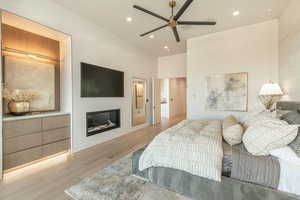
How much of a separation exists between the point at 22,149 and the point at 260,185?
3458mm

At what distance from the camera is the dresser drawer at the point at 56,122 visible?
2.62 metres

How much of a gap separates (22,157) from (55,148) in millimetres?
520

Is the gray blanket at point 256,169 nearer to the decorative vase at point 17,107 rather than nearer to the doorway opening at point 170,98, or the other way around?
the decorative vase at point 17,107

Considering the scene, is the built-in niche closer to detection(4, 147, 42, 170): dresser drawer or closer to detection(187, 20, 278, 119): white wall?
detection(4, 147, 42, 170): dresser drawer

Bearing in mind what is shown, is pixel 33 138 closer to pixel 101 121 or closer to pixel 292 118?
pixel 101 121

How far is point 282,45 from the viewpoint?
308 centimetres

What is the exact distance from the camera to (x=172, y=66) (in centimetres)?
602

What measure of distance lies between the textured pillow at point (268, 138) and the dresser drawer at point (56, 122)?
3274 mm

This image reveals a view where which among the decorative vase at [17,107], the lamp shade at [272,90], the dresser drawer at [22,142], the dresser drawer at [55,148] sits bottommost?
the dresser drawer at [55,148]

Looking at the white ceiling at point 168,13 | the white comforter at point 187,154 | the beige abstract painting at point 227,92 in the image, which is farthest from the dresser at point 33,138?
the beige abstract painting at point 227,92

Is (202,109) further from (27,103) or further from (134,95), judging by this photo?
(27,103)

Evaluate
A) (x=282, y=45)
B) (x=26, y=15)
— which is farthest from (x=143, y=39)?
(x=282, y=45)

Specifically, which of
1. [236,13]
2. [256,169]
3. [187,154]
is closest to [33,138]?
[187,154]

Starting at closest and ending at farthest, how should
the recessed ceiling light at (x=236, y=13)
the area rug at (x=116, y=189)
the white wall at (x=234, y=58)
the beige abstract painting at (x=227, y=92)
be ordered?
the area rug at (x=116, y=189) < the recessed ceiling light at (x=236, y=13) < the white wall at (x=234, y=58) < the beige abstract painting at (x=227, y=92)
